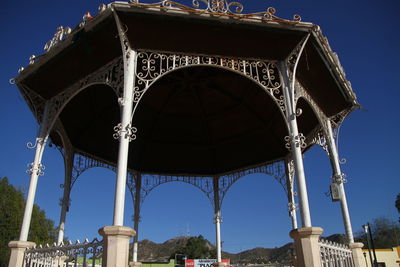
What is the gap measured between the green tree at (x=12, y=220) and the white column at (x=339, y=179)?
2847 centimetres

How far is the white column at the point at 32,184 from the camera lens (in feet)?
31.7

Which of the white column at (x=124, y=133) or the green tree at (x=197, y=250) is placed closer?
the white column at (x=124, y=133)

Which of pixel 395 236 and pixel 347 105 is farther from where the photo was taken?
pixel 395 236

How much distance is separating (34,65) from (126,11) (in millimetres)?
4020

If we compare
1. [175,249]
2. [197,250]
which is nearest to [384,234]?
[197,250]

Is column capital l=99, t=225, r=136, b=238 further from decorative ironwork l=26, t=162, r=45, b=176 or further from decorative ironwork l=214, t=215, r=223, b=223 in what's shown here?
decorative ironwork l=214, t=215, r=223, b=223

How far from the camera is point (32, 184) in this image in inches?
400

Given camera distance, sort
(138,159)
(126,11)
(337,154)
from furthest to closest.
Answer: (138,159)
(337,154)
(126,11)

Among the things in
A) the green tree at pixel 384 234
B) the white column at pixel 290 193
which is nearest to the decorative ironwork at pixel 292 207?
the white column at pixel 290 193

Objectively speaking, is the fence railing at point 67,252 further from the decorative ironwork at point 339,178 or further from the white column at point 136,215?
the decorative ironwork at point 339,178

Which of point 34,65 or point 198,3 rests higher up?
point 198,3

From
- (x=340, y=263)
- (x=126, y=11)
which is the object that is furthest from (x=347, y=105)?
(x=126, y=11)

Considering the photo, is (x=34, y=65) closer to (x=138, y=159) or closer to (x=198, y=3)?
(x=198, y=3)

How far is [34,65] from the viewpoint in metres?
10.4
